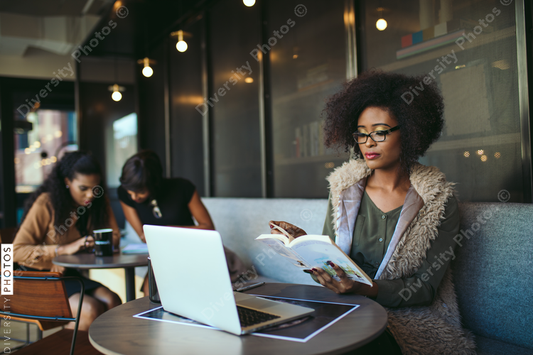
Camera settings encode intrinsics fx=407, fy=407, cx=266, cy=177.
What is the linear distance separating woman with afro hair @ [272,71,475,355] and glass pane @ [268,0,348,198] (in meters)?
0.92

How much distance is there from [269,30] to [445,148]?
1.90 metres

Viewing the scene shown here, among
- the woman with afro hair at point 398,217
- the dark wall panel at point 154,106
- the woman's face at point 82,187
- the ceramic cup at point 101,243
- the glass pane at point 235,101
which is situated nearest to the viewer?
the woman with afro hair at point 398,217

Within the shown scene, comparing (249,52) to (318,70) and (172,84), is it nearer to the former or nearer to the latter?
(318,70)

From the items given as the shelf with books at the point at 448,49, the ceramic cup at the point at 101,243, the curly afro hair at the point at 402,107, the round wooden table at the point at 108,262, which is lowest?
the round wooden table at the point at 108,262

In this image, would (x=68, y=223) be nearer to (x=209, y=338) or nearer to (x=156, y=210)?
(x=156, y=210)

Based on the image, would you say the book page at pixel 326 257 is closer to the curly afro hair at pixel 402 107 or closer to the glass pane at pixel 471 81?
the curly afro hair at pixel 402 107

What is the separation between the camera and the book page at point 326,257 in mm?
1117

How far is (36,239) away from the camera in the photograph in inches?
94.9

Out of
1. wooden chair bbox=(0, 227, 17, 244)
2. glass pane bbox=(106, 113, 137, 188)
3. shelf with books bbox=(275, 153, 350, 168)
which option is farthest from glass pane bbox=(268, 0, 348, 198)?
glass pane bbox=(106, 113, 137, 188)

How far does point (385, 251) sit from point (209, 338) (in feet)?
2.88

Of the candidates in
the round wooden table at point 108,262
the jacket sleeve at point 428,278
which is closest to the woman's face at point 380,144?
the jacket sleeve at point 428,278

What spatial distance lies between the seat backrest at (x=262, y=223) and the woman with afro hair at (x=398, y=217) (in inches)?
29.4

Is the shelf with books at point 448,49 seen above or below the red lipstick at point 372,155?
above

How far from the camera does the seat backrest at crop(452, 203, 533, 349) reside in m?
1.59
